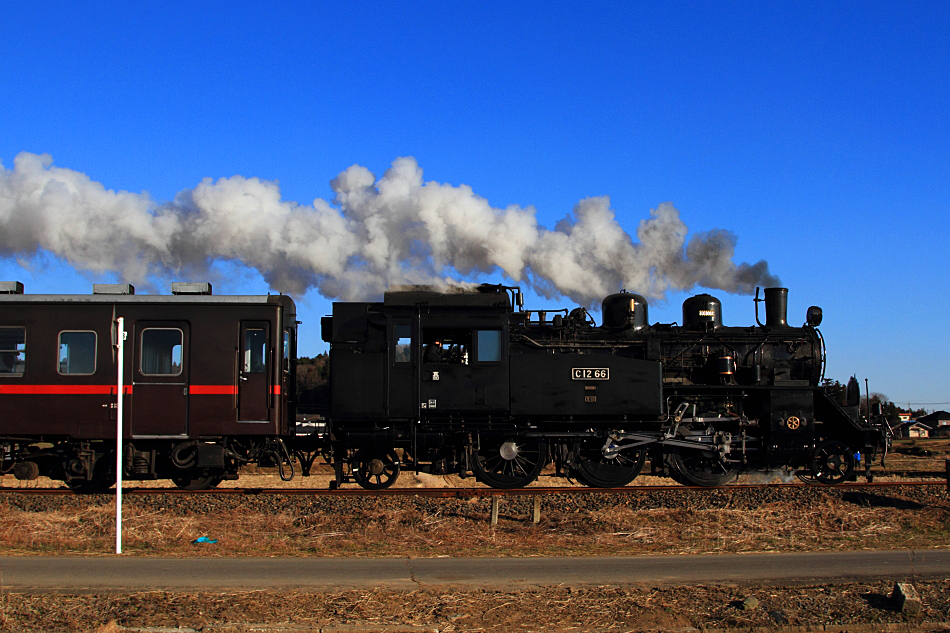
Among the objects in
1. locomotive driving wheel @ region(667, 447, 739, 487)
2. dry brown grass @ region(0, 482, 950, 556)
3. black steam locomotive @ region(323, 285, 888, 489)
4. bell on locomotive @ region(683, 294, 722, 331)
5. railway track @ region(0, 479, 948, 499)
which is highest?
bell on locomotive @ region(683, 294, 722, 331)

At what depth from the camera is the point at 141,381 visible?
12133 mm

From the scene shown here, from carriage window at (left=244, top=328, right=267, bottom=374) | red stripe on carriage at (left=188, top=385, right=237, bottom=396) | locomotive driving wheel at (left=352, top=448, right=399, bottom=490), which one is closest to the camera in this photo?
red stripe on carriage at (left=188, top=385, right=237, bottom=396)

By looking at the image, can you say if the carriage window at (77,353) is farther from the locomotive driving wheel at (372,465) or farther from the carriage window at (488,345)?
the carriage window at (488,345)

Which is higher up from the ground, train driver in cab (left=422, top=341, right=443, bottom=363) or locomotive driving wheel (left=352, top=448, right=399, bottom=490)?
train driver in cab (left=422, top=341, right=443, bottom=363)

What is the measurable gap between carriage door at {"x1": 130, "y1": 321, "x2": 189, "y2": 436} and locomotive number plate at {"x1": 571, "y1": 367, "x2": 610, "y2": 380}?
6.59 m

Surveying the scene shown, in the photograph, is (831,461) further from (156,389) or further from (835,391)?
(156,389)

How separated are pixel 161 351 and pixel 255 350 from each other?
1546 millimetres

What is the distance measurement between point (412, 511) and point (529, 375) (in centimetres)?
306

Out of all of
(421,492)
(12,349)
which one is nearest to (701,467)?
(421,492)

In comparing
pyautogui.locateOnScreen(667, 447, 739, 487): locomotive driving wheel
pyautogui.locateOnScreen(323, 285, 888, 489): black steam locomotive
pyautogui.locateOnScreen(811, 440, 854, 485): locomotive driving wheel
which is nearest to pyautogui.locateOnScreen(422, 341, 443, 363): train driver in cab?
pyautogui.locateOnScreen(323, 285, 888, 489): black steam locomotive

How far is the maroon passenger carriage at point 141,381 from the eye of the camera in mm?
12039

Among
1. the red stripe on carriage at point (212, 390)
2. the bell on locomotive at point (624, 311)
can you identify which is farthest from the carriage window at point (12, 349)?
the bell on locomotive at point (624, 311)

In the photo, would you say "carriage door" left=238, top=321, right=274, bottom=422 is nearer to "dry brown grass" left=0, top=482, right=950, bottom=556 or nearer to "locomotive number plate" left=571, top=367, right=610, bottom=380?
"dry brown grass" left=0, top=482, right=950, bottom=556

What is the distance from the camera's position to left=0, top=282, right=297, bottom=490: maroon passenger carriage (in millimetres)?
12039
